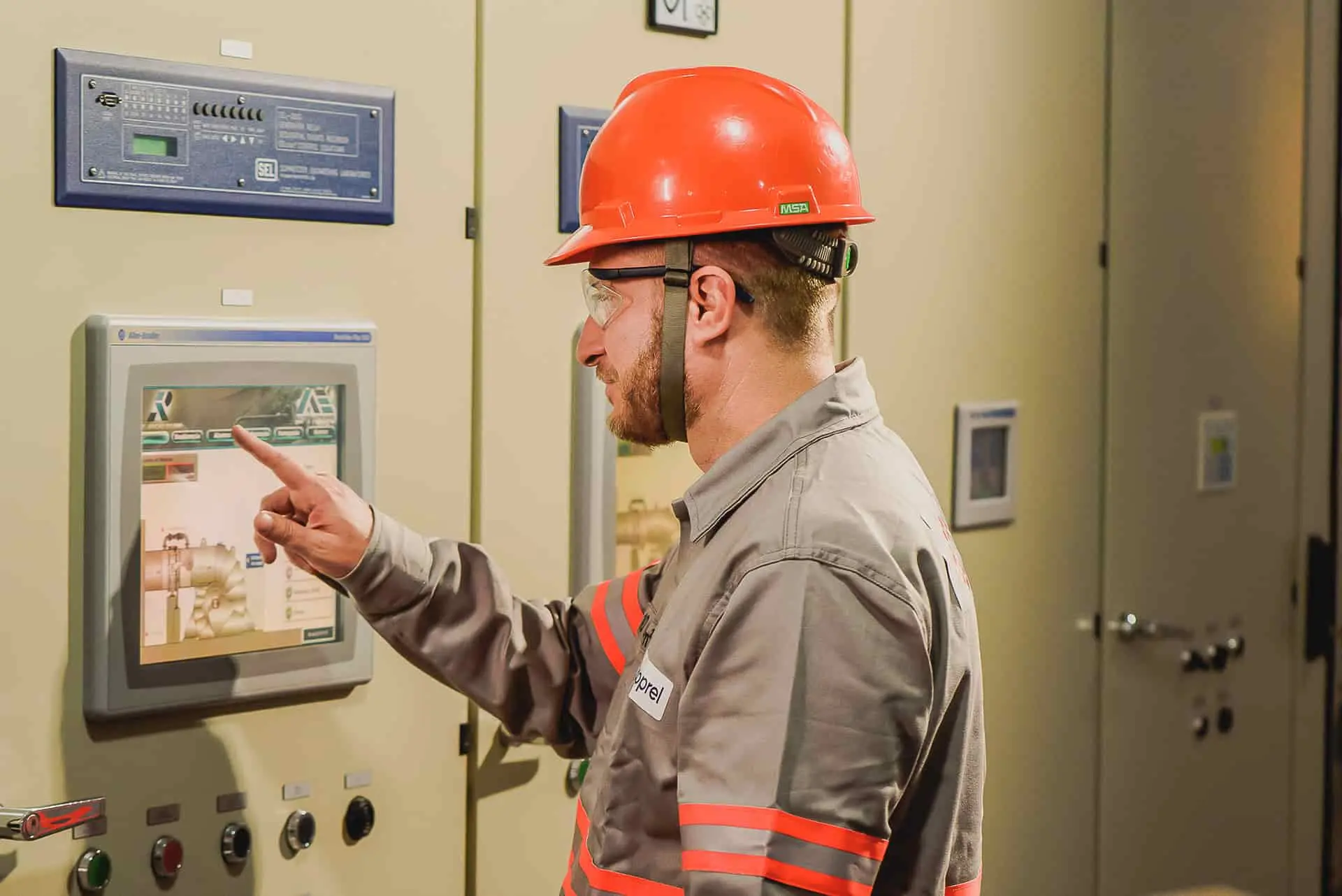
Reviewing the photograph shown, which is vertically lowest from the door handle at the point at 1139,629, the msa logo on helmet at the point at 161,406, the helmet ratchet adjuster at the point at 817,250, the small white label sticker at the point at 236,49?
the door handle at the point at 1139,629

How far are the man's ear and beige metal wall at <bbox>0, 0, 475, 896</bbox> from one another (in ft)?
1.75

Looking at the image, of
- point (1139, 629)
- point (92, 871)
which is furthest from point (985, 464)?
point (92, 871)

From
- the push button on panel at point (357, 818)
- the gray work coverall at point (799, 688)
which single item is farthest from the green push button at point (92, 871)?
the gray work coverall at point (799, 688)

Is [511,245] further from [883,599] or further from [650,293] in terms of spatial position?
[883,599]

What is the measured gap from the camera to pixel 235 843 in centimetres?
165

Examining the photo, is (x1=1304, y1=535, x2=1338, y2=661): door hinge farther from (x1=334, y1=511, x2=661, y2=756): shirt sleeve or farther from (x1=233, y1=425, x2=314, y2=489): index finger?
(x1=233, y1=425, x2=314, y2=489): index finger

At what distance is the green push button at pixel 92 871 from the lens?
1.53 m

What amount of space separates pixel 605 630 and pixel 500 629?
0.13m

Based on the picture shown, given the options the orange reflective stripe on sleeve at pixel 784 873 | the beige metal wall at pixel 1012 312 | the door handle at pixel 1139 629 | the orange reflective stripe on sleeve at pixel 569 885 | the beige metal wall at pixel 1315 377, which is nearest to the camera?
the orange reflective stripe on sleeve at pixel 784 873

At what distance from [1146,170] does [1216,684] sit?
112cm

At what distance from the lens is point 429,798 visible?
184 centimetres

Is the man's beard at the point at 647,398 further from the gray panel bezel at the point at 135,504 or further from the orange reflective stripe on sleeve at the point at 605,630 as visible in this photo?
the gray panel bezel at the point at 135,504

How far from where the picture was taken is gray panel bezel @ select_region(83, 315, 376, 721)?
1.52 metres

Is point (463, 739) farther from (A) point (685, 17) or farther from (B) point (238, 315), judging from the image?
(A) point (685, 17)
